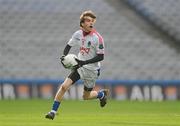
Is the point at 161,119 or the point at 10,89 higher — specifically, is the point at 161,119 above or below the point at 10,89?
below

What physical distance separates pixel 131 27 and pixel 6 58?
14.7 ft

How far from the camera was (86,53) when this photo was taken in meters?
13.0

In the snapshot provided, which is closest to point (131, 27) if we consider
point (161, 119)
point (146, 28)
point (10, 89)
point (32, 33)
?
point (146, 28)

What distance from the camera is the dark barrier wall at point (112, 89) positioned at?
20.8 metres

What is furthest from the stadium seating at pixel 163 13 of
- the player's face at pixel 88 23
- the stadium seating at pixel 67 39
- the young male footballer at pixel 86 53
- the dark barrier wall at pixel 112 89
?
the player's face at pixel 88 23

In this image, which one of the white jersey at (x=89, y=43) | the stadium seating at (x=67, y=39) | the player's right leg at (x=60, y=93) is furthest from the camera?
the stadium seating at (x=67, y=39)

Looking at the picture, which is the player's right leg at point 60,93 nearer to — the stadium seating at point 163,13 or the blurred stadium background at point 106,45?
the blurred stadium background at point 106,45

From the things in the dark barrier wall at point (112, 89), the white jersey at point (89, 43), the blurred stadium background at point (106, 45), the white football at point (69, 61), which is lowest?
the white football at point (69, 61)

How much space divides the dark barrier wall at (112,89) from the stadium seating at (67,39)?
1.61 m

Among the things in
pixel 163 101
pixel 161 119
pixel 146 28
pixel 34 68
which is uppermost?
pixel 146 28

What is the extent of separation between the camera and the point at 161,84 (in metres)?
20.9

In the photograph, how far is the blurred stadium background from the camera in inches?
834

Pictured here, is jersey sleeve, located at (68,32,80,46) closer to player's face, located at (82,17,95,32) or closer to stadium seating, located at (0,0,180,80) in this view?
player's face, located at (82,17,95,32)

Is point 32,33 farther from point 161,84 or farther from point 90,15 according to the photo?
point 90,15
